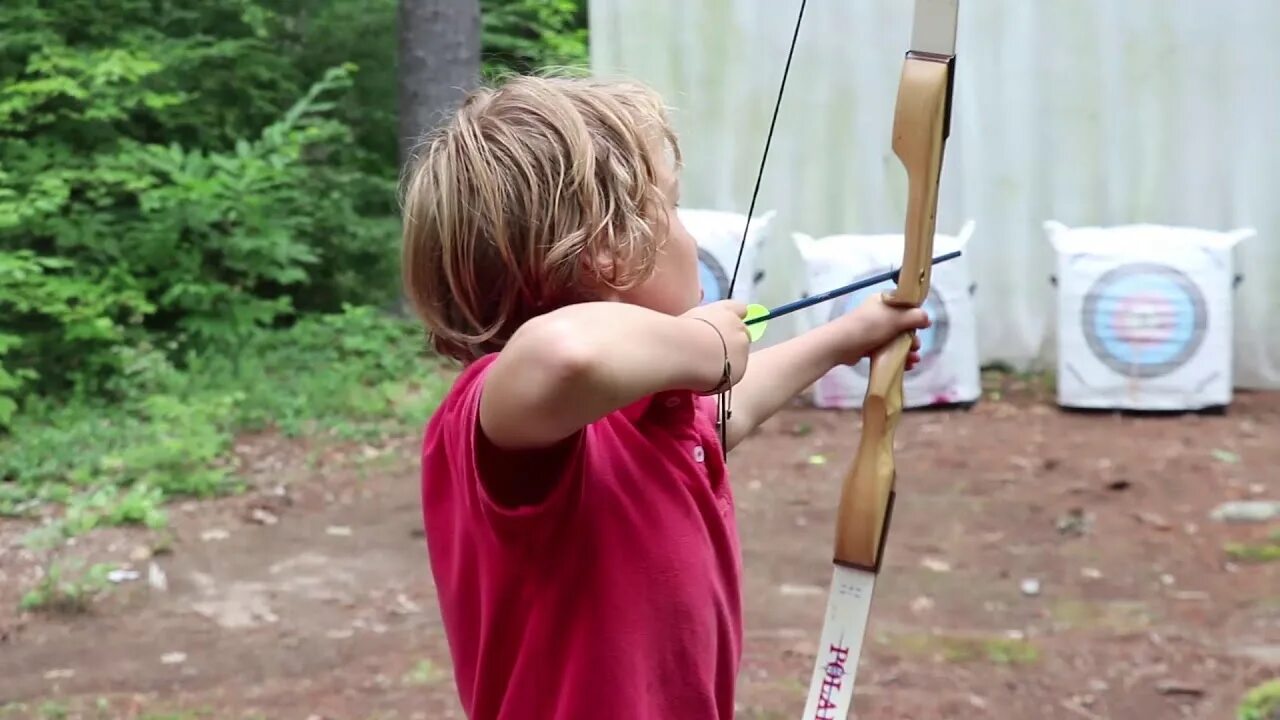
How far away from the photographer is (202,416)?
4.18m

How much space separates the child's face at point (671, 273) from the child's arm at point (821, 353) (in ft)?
0.77

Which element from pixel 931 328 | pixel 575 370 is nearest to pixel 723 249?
pixel 931 328

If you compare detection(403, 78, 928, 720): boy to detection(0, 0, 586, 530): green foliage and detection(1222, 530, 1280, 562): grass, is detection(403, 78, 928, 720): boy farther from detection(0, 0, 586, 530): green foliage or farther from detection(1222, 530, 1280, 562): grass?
detection(0, 0, 586, 530): green foliage

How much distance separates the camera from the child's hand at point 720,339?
2.96 feet

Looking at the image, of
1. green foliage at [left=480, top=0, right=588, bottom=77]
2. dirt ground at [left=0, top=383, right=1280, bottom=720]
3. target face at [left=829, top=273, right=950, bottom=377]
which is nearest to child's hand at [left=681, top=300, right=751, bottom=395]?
dirt ground at [left=0, top=383, right=1280, bottom=720]

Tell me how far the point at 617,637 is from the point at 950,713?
4.92 feet

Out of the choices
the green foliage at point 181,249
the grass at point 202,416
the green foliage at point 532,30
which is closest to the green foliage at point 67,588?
the grass at point 202,416

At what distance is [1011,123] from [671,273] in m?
4.03

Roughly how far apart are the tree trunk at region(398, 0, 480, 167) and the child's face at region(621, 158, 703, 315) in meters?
4.18

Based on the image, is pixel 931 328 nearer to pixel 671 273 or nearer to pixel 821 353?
pixel 821 353

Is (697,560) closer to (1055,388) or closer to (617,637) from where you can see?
(617,637)

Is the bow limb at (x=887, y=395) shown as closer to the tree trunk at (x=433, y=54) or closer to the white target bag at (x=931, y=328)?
the white target bag at (x=931, y=328)

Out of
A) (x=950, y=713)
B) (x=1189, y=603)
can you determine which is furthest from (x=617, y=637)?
(x=1189, y=603)

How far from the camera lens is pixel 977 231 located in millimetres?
4805
